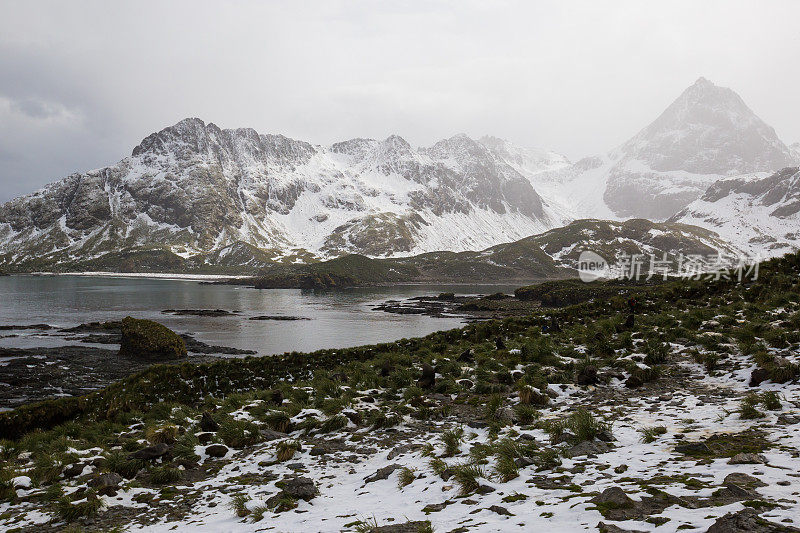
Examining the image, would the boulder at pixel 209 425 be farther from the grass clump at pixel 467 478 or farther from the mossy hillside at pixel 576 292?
the mossy hillside at pixel 576 292

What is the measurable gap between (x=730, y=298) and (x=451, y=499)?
26.2 meters

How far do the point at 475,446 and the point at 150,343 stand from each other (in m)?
54.2

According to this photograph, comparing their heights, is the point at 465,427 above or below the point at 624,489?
below

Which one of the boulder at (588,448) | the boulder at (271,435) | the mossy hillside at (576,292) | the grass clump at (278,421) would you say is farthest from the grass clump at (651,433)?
the mossy hillside at (576,292)

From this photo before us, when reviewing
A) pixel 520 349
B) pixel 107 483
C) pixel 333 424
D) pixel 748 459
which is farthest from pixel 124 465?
pixel 520 349

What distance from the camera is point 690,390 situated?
537 inches

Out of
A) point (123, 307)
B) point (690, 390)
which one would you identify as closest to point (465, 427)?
point (690, 390)

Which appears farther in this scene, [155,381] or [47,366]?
[47,366]

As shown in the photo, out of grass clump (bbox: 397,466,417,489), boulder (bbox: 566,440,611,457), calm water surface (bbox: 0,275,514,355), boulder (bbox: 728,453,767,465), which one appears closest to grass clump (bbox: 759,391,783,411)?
boulder (bbox: 728,453,767,465)

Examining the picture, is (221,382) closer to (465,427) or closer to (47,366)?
(465,427)

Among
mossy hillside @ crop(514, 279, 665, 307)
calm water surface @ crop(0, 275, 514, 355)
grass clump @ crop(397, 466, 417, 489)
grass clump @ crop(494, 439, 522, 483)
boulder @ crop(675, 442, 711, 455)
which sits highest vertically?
boulder @ crop(675, 442, 711, 455)

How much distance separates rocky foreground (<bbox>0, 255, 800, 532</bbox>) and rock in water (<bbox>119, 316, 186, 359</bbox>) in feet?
112

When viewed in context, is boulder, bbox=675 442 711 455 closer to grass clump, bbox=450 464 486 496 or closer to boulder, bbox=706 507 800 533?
boulder, bbox=706 507 800 533

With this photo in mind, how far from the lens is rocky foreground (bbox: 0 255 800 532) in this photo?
7016 millimetres
